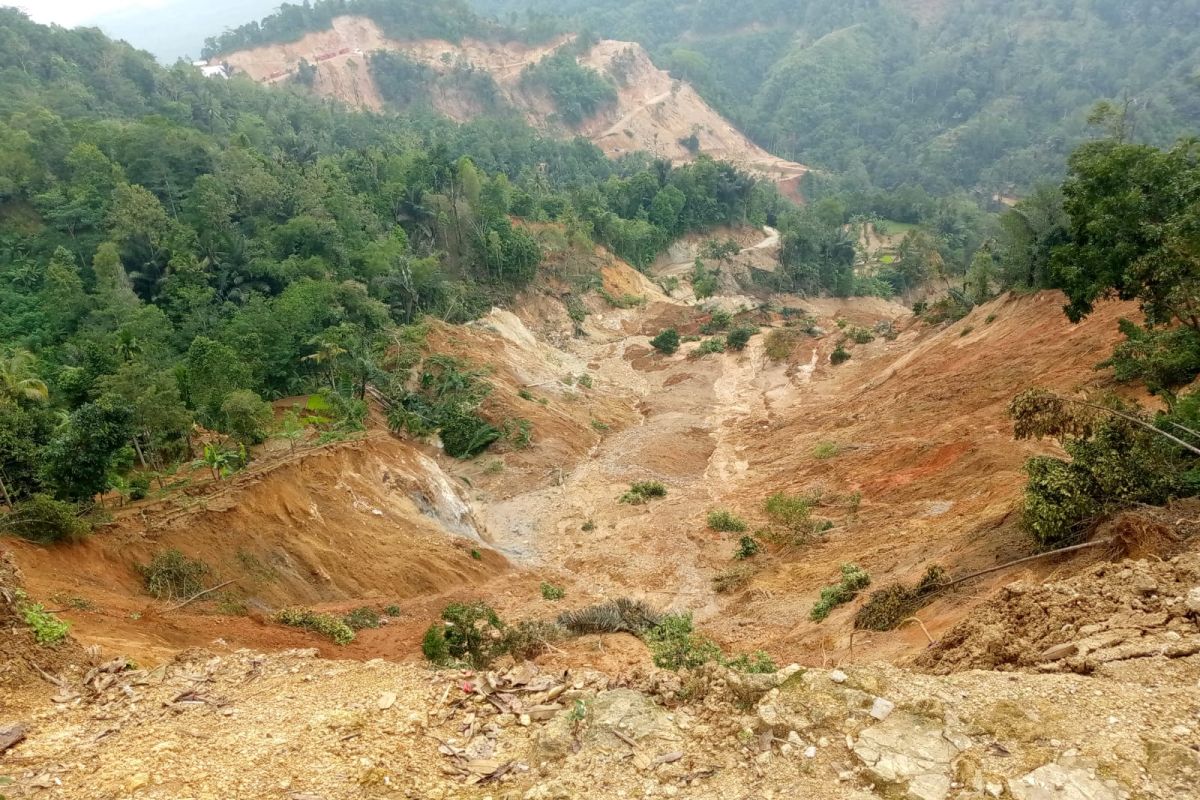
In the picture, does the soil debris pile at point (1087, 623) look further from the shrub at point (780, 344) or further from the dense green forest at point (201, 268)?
the shrub at point (780, 344)

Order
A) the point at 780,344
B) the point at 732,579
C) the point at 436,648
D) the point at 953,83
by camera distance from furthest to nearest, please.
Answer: the point at 953,83 < the point at 780,344 < the point at 732,579 < the point at 436,648

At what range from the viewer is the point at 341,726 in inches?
316

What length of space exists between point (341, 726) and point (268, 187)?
3544 centimetres

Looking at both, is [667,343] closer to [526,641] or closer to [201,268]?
[201,268]

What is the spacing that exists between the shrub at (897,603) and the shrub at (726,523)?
348 inches

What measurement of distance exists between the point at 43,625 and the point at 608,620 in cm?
921

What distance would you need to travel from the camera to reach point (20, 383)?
19.3m

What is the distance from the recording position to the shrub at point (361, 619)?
13.9 m

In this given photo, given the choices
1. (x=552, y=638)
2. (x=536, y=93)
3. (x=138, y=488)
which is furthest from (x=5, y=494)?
(x=536, y=93)

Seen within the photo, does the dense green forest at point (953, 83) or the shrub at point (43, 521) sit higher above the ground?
the dense green forest at point (953, 83)

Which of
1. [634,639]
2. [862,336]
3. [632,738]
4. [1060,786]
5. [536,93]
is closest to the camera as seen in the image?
[1060,786]

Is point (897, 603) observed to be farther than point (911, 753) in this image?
Yes

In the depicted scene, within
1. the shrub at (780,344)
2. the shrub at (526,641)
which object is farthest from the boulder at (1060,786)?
the shrub at (780,344)

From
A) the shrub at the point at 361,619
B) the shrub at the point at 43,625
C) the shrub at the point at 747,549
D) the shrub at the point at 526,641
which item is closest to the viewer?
the shrub at the point at 43,625
